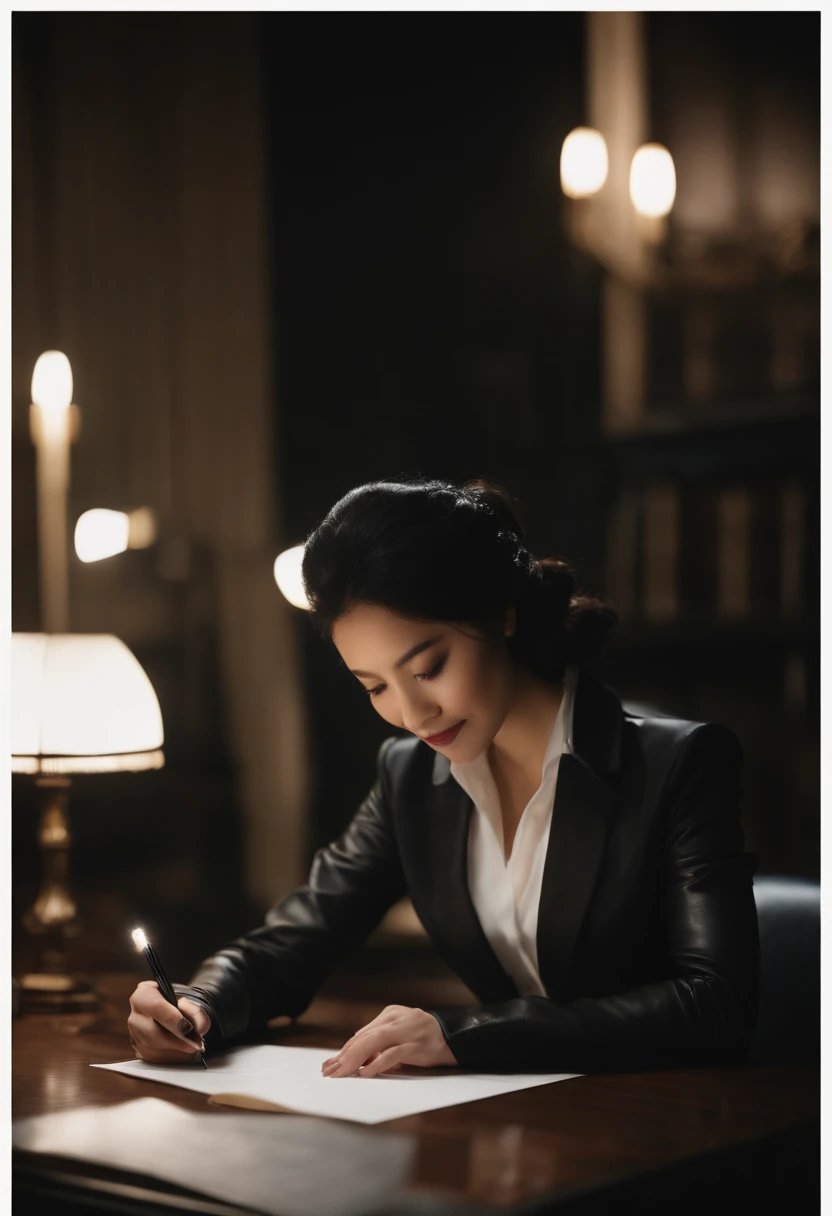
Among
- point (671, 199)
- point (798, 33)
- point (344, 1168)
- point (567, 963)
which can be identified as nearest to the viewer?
point (344, 1168)

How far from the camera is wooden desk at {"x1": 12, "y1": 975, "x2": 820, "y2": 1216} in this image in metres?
0.99

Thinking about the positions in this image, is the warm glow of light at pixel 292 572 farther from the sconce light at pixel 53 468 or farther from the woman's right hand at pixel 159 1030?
the woman's right hand at pixel 159 1030

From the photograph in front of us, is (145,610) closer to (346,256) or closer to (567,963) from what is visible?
(346,256)

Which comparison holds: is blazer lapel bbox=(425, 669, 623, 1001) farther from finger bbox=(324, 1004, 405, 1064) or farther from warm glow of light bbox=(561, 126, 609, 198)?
warm glow of light bbox=(561, 126, 609, 198)

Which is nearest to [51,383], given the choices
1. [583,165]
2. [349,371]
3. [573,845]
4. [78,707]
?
[78,707]

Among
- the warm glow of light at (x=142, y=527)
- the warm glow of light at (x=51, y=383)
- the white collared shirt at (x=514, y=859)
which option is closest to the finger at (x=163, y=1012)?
the white collared shirt at (x=514, y=859)

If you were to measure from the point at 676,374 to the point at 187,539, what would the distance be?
4.09 ft

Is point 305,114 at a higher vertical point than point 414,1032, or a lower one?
higher

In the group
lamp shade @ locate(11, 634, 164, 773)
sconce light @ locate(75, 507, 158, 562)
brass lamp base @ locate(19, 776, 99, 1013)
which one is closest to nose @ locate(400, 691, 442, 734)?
lamp shade @ locate(11, 634, 164, 773)

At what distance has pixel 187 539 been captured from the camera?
9.91 feet

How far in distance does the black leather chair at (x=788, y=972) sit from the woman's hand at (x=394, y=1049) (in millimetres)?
602

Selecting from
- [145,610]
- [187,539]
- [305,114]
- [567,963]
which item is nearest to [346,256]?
[305,114]

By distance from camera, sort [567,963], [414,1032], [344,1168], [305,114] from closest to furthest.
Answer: [344,1168] → [414,1032] → [567,963] → [305,114]

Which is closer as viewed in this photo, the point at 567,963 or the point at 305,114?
the point at 567,963
